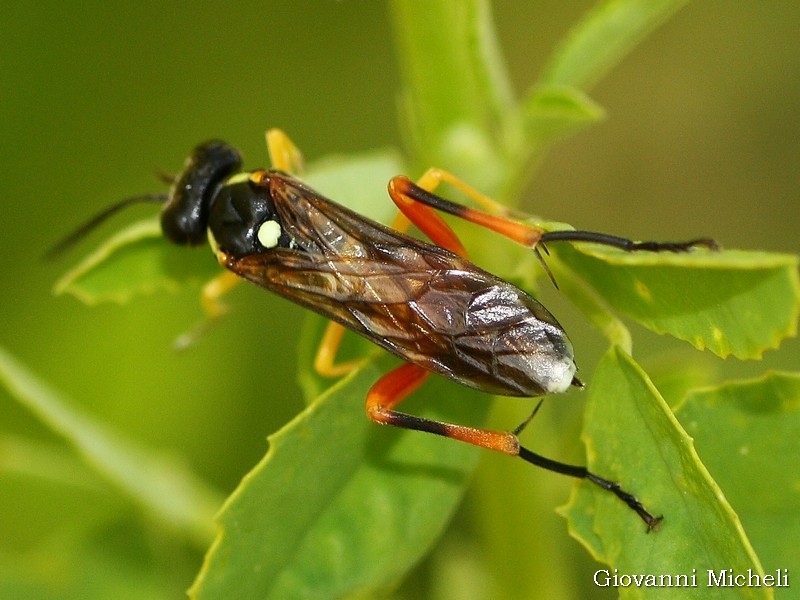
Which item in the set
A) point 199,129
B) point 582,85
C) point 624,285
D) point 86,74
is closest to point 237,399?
point 199,129

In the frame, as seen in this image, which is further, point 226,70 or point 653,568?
point 226,70

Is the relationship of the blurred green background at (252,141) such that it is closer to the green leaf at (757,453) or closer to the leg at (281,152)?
the leg at (281,152)

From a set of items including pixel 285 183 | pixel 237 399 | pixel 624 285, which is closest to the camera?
pixel 624 285

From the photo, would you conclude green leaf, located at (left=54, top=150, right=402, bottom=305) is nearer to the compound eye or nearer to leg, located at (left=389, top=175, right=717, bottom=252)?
the compound eye

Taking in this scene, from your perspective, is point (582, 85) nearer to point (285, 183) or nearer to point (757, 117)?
point (285, 183)

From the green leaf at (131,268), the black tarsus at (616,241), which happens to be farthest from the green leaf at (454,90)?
the green leaf at (131,268)

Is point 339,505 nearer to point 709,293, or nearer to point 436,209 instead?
point 436,209
